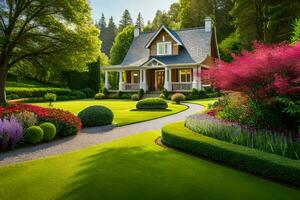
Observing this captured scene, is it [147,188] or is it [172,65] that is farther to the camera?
[172,65]

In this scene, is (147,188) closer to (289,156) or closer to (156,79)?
(289,156)

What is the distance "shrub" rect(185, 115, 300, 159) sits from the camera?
8148 mm

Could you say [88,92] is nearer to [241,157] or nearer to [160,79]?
[160,79]

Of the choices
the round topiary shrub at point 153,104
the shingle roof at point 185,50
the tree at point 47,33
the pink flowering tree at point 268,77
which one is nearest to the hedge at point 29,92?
the shingle roof at point 185,50

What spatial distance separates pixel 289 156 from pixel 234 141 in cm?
169

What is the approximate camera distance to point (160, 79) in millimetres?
40844

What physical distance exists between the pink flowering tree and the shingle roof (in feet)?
87.6

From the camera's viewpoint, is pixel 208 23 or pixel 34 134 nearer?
pixel 34 134

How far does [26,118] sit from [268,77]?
8.53m

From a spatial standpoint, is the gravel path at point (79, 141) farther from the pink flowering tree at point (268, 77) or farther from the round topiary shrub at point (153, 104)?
the round topiary shrub at point (153, 104)

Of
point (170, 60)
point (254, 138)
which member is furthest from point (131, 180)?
point (170, 60)

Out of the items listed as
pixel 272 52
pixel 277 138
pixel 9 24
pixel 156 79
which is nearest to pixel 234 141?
pixel 277 138

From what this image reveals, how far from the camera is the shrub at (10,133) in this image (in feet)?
32.6

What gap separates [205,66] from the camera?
37.8 meters
